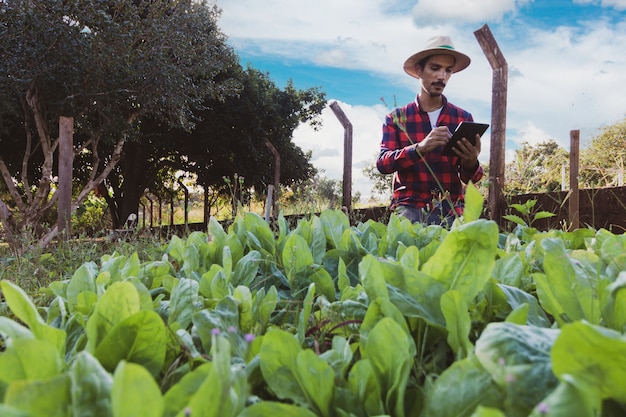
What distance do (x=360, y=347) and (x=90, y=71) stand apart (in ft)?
47.9

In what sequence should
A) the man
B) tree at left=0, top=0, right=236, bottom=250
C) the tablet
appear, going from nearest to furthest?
the tablet < the man < tree at left=0, top=0, right=236, bottom=250

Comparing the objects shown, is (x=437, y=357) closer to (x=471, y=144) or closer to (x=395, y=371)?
(x=395, y=371)

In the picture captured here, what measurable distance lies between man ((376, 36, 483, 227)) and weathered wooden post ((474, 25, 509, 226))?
261 centimetres

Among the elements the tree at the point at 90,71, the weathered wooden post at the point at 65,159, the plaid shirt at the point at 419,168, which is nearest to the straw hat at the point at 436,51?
the plaid shirt at the point at 419,168

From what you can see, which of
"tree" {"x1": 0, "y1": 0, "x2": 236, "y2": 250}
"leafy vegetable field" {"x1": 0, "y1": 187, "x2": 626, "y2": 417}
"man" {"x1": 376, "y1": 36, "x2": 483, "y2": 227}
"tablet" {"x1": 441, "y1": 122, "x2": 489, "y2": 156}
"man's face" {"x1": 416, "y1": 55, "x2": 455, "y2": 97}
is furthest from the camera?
A: "tree" {"x1": 0, "y1": 0, "x2": 236, "y2": 250}

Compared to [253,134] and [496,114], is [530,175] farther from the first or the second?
[253,134]

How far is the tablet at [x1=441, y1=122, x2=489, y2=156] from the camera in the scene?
10.7ft

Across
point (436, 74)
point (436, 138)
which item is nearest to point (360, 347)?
point (436, 138)

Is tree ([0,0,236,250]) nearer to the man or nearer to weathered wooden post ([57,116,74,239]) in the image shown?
weathered wooden post ([57,116,74,239])

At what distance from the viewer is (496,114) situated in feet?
22.6

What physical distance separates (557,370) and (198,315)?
0.45m

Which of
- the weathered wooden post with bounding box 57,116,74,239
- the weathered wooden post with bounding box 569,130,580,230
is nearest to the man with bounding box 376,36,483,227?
the weathered wooden post with bounding box 569,130,580,230

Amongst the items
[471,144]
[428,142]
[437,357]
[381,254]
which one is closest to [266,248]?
[381,254]

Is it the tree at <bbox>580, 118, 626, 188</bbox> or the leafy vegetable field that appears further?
the tree at <bbox>580, 118, 626, 188</bbox>
